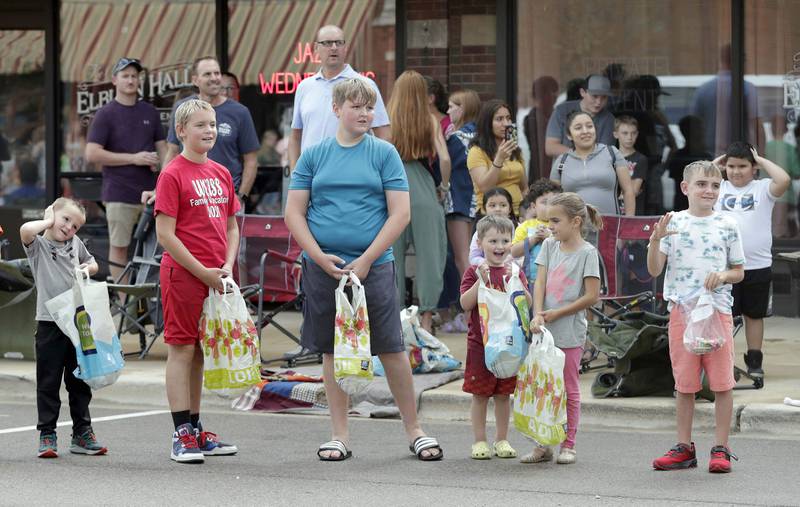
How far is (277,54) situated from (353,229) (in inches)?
273

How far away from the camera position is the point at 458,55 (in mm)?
12945

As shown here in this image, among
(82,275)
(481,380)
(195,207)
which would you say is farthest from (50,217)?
(481,380)

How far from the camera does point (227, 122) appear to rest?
10602mm

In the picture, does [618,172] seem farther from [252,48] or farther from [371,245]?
[252,48]

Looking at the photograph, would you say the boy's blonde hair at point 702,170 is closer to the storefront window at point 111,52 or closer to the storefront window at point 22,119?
the storefront window at point 111,52

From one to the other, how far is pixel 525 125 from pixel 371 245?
19.9ft

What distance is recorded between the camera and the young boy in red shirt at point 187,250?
7.14m

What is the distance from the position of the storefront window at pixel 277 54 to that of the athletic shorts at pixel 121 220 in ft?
6.66

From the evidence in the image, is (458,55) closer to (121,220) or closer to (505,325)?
(121,220)

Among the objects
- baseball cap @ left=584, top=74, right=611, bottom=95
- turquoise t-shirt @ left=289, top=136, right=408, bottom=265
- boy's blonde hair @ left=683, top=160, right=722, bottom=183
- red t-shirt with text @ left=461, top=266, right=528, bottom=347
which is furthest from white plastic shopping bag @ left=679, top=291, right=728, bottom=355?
baseball cap @ left=584, top=74, right=611, bottom=95

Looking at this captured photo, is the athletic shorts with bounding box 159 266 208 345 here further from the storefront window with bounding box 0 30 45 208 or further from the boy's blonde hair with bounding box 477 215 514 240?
the storefront window with bounding box 0 30 45 208

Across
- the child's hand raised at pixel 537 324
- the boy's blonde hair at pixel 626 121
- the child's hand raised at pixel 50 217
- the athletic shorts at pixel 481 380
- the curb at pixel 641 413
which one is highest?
the boy's blonde hair at pixel 626 121

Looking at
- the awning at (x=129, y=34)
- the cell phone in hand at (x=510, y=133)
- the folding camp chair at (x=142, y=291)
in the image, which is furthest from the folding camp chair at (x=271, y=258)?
the awning at (x=129, y=34)

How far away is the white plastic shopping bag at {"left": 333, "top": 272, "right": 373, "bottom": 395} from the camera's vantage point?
6.99m
